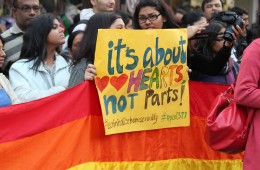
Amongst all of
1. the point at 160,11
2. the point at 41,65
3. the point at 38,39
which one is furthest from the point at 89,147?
the point at 160,11

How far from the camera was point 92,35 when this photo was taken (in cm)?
516

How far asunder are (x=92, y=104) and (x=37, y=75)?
0.79 meters

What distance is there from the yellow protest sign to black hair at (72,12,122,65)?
0.79ft

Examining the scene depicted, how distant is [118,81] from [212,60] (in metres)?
1.17

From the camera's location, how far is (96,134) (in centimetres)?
489

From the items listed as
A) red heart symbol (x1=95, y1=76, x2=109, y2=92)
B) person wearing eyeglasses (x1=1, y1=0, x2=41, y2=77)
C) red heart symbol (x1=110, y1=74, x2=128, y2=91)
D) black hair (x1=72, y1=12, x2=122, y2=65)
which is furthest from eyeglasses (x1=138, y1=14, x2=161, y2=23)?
person wearing eyeglasses (x1=1, y1=0, x2=41, y2=77)

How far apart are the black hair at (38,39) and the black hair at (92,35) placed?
21.7 inches

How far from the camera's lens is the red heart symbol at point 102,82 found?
482 cm

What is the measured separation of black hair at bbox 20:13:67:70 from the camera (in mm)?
5648

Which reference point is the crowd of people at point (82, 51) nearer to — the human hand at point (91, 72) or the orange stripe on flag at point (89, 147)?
the human hand at point (91, 72)

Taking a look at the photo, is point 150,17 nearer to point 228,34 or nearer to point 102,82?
point 228,34

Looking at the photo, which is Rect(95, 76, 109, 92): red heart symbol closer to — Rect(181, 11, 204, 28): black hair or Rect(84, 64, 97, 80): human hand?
Rect(84, 64, 97, 80): human hand

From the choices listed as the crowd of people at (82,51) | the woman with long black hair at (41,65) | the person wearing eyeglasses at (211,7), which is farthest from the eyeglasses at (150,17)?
the person wearing eyeglasses at (211,7)

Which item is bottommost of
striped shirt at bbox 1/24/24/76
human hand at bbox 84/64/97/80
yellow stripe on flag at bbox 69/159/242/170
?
yellow stripe on flag at bbox 69/159/242/170
